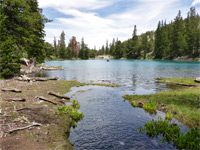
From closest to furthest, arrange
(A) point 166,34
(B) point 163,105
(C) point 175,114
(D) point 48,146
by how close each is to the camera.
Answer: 1. (D) point 48,146
2. (C) point 175,114
3. (B) point 163,105
4. (A) point 166,34

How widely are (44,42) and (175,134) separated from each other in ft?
170

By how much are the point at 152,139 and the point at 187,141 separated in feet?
6.13

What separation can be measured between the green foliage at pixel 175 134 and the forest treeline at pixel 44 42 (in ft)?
81.0

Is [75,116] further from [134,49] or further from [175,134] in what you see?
[134,49]

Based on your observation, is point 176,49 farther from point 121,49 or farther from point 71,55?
point 71,55

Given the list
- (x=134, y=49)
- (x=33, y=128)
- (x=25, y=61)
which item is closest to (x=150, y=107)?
(x=33, y=128)

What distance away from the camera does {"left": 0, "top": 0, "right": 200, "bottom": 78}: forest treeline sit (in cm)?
2482

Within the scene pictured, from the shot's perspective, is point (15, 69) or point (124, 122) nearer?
point (124, 122)

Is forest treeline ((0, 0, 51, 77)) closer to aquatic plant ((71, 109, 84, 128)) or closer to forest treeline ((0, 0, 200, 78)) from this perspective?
forest treeline ((0, 0, 200, 78))

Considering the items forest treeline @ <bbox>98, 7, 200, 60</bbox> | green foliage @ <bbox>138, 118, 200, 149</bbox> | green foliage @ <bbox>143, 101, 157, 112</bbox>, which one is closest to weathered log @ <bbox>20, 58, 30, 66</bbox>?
green foliage @ <bbox>143, 101, 157, 112</bbox>

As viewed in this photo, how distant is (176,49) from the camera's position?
109750 millimetres

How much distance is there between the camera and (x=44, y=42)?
5106 centimetres

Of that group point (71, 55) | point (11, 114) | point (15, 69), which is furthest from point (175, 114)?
point (71, 55)

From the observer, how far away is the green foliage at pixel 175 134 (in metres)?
7.54
